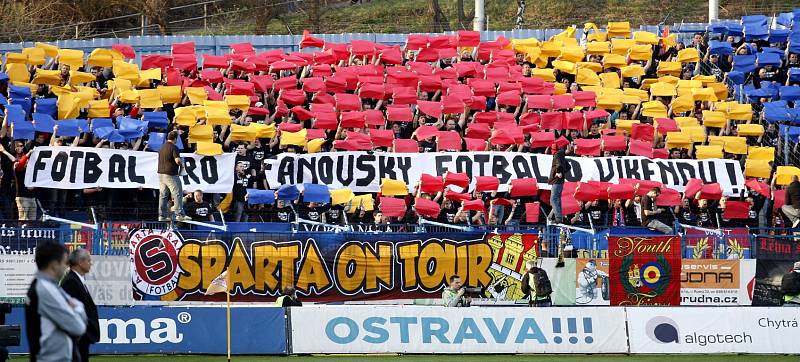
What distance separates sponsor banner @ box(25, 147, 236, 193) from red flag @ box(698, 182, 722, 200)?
1022 centimetres

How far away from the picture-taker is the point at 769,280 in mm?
23391

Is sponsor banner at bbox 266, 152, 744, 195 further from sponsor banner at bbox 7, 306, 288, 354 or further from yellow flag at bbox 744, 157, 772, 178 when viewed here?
sponsor banner at bbox 7, 306, 288, 354

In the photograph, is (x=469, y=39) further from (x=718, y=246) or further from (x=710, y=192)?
(x=718, y=246)

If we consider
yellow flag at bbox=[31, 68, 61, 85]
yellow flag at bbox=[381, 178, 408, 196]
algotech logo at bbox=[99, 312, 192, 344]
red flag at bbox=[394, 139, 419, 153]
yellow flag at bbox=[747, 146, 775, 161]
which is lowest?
algotech logo at bbox=[99, 312, 192, 344]

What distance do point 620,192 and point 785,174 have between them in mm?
4484

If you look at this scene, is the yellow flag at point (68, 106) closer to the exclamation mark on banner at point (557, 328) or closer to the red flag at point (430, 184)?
the red flag at point (430, 184)

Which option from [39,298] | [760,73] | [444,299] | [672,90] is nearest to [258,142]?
[444,299]

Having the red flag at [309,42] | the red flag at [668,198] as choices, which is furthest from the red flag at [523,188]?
the red flag at [309,42]

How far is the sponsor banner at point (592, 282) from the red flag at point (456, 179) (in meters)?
4.35

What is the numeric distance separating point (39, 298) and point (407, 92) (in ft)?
66.8

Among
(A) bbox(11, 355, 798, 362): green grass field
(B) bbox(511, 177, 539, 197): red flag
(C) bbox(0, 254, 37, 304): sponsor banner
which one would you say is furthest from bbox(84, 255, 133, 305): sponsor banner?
(B) bbox(511, 177, 539, 197): red flag

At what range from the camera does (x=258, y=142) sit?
27.5 meters

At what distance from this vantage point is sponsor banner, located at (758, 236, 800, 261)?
23375 mm

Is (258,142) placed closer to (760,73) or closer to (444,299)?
(444,299)
